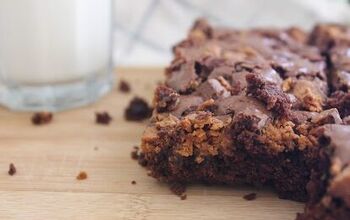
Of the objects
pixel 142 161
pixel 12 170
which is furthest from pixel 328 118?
pixel 12 170

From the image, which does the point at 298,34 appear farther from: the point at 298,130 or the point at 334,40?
the point at 298,130

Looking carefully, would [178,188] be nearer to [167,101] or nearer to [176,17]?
[167,101]

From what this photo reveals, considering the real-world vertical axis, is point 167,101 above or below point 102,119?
above

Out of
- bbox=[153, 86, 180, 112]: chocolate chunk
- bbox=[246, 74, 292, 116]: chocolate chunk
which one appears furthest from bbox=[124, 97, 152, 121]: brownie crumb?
bbox=[246, 74, 292, 116]: chocolate chunk

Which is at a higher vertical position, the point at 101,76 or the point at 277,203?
the point at 101,76

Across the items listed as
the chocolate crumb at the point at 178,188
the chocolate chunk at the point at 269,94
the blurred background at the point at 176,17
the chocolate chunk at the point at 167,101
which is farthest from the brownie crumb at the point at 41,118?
the blurred background at the point at 176,17

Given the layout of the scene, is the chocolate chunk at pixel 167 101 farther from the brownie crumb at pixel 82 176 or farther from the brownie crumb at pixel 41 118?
the brownie crumb at pixel 41 118

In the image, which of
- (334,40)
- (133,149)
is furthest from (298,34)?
(133,149)
